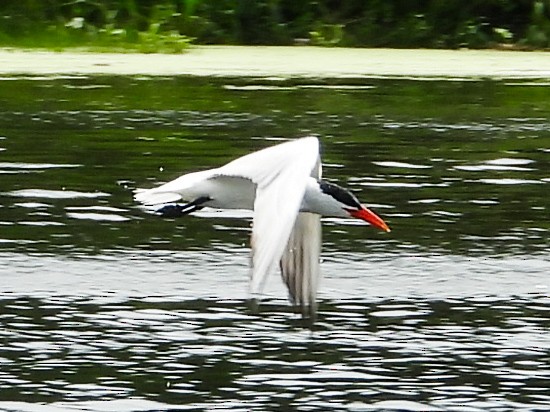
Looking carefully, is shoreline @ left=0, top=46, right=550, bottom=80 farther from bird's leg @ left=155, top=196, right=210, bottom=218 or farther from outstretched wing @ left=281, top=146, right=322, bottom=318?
outstretched wing @ left=281, top=146, right=322, bottom=318

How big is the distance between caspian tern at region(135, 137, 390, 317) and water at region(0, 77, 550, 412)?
0.19 metres

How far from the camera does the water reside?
6688mm

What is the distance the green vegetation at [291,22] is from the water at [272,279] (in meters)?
7.01

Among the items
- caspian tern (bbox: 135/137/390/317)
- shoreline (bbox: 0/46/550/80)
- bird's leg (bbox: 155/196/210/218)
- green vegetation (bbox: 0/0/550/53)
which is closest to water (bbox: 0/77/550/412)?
caspian tern (bbox: 135/137/390/317)

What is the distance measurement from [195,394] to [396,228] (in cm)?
380

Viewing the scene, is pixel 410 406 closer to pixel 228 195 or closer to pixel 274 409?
pixel 274 409

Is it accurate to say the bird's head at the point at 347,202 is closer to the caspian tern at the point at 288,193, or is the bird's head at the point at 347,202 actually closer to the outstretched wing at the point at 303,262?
the caspian tern at the point at 288,193

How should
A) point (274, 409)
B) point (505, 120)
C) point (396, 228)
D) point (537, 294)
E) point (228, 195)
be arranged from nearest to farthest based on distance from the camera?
point (274, 409), point (228, 195), point (537, 294), point (396, 228), point (505, 120)

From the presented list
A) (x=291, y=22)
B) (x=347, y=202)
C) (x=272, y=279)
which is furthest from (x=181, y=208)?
(x=291, y=22)

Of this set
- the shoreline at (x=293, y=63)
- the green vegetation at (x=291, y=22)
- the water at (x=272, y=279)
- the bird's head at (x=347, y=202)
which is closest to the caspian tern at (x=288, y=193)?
the bird's head at (x=347, y=202)

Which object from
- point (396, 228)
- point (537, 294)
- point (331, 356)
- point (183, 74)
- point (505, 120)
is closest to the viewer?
point (331, 356)

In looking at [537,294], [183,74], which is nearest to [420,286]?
[537,294]

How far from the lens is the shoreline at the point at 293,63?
63.3 feet

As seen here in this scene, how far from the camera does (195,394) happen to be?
21.3 ft
